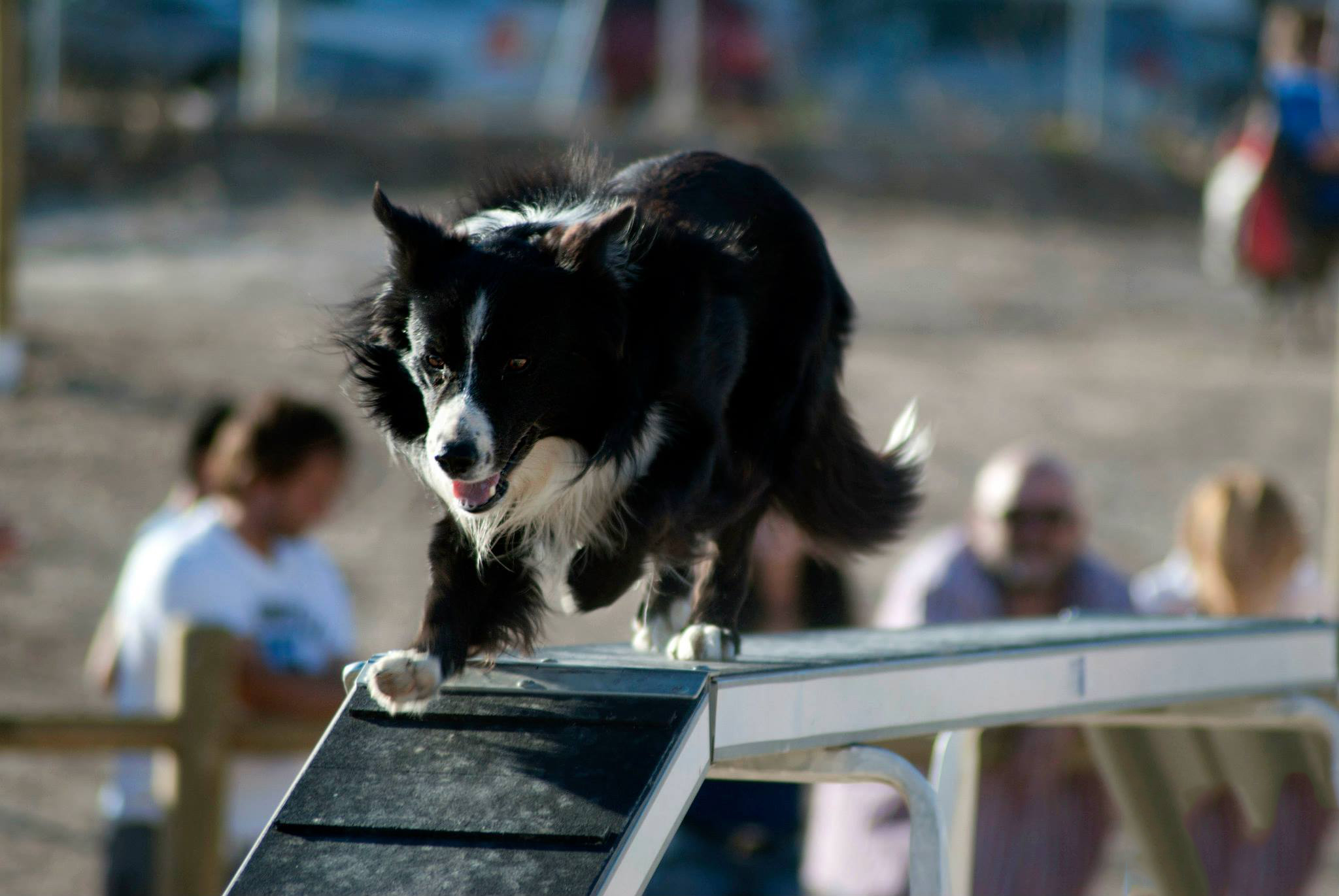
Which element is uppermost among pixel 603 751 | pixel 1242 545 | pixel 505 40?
pixel 505 40

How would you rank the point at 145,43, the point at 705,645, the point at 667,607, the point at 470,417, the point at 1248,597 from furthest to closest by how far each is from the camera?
the point at 145,43, the point at 1248,597, the point at 667,607, the point at 705,645, the point at 470,417

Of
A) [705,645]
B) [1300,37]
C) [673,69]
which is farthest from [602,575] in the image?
[673,69]

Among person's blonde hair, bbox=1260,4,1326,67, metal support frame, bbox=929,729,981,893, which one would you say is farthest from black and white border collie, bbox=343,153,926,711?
person's blonde hair, bbox=1260,4,1326,67

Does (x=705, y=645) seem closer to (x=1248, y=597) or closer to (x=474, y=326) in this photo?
(x=474, y=326)

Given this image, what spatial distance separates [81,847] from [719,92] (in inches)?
374

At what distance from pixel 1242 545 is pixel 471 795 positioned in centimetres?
309

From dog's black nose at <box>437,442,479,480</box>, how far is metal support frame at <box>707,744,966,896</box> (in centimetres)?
60

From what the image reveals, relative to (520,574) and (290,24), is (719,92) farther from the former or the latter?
(520,574)

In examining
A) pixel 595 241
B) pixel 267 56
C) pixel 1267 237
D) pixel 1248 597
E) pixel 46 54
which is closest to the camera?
pixel 595 241

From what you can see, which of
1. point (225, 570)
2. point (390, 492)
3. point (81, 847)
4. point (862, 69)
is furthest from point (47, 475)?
point (862, 69)

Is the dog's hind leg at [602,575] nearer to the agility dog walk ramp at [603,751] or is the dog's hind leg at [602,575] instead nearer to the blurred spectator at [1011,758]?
the agility dog walk ramp at [603,751]

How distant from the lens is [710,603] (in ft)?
9.60

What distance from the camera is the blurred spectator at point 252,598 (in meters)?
4.42

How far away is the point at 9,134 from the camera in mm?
7414
